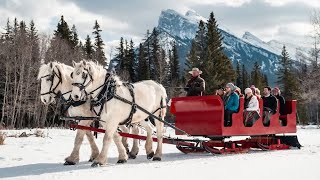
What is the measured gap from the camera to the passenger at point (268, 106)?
12.5 meters

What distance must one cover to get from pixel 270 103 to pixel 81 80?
6351 mm

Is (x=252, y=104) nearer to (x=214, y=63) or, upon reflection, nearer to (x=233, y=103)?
(x=233, y=103)

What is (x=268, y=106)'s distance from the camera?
12.9m

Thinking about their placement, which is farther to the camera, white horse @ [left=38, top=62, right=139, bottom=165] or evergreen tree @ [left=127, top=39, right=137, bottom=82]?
evergreen tree @ [left=127, top=39, right=137, bottom=82]

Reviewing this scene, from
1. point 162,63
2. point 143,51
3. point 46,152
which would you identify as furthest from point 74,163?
point 143,51

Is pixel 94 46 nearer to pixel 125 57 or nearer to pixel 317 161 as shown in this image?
pixel 125 57

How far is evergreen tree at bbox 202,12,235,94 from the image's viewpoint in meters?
45.8

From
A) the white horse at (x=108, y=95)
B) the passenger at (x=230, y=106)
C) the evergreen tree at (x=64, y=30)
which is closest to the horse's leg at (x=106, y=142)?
the white horse at (x=108, y=95)

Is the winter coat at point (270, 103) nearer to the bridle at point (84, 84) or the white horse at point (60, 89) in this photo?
the white horse at point (60, 89)

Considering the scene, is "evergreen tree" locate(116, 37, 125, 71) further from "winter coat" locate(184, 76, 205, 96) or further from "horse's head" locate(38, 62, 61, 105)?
"horse's head" locate(38, 62, 61, 105)

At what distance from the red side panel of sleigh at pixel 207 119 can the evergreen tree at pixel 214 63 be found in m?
33.4

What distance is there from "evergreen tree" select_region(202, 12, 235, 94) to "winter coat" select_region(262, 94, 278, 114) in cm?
3232

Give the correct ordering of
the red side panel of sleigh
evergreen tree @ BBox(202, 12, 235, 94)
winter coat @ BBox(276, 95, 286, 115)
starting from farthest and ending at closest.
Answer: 1. evergreen tree @ BBox(202, 12, 235, 94)
2. winter coat @ BBox(276, 95, 286, 115)
3. the red side panel of sleigh

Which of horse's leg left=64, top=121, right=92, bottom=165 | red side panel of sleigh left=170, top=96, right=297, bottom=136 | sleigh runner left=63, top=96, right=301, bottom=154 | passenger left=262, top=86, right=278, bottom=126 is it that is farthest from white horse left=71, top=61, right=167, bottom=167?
passenger left=262, top=86, right=278, bottom=126
